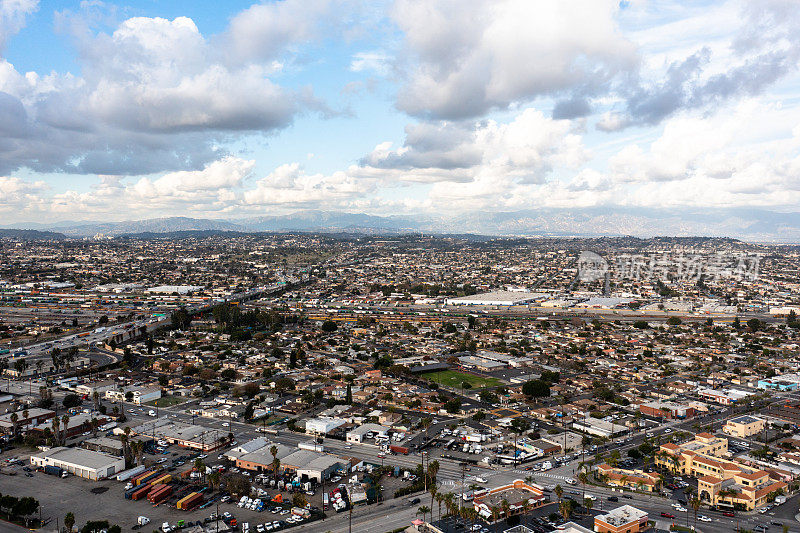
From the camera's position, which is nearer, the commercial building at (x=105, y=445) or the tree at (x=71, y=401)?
the commercial building at (x=105, y=445)

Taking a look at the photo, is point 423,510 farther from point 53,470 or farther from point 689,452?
point 53,470

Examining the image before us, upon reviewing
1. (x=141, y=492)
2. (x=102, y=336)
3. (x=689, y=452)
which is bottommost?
(x=102, y=336)

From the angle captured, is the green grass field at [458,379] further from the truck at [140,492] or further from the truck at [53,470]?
the truck at [53,470]

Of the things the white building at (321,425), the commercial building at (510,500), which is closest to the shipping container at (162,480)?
the white building at (321,425)

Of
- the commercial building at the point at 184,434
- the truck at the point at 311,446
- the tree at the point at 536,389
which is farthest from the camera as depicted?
the tree at the point at 536,389

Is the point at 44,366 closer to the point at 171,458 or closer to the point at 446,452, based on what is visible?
the point at 171,458

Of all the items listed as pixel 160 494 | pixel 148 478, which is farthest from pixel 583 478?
pixel 148 478
